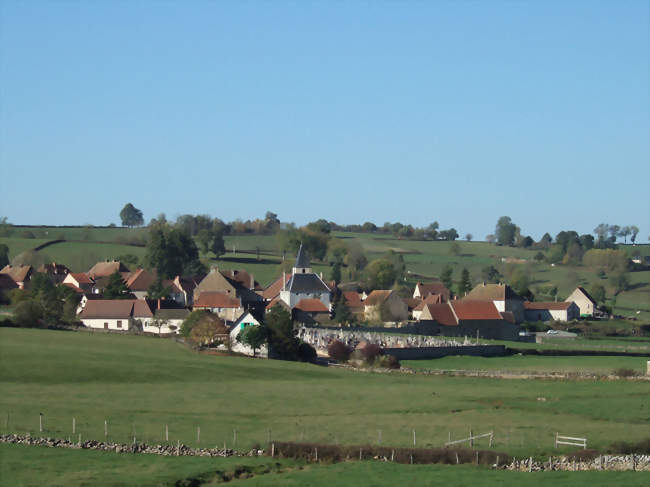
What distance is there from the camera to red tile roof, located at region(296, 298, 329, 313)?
9869 cm

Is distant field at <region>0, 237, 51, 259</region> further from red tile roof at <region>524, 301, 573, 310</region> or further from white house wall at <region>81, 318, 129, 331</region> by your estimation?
red tile roof at <region>524, 301, 573, 310</region>

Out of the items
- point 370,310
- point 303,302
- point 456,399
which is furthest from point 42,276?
point 456,399

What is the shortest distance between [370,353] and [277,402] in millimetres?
21189

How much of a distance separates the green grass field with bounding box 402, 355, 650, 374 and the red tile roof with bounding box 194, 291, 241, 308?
2989 centimetres

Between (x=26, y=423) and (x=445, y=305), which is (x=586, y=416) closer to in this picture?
(x=26, y=423)

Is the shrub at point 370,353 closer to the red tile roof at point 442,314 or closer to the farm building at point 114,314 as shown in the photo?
the red tile roof at point 442,314

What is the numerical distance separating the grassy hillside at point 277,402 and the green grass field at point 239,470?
9.46 ft

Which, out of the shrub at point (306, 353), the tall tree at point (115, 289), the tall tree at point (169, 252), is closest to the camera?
the shrub at point (306, 353)

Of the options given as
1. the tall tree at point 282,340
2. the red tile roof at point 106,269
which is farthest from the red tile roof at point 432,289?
the tall tree at point 282,340

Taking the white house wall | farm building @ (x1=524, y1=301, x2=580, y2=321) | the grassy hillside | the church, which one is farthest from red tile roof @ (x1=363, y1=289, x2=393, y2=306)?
the grassy hillside

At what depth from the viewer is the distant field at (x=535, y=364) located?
6644cm

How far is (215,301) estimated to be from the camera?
9850cm

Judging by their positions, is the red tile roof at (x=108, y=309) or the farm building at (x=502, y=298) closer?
the red tile roof at (x=108, y=309)

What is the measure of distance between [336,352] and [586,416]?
91.0 ft
